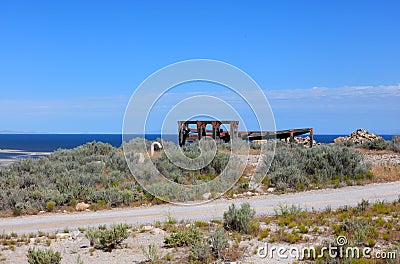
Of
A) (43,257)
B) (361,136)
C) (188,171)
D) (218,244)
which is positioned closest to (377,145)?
(361,136)

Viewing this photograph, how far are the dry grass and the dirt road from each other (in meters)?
1.92

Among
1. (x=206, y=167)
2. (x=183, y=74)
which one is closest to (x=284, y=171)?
(x=206, y=167)

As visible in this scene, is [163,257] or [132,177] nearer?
[163,257]

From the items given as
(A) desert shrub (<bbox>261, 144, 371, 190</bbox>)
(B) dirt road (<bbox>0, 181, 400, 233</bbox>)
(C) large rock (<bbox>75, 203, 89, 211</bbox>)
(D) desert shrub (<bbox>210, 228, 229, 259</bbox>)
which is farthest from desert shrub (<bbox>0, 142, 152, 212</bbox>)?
(D) desert shrub (<bbox>210, 228, 229, 259</bbox>)

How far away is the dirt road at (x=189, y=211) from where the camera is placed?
1086cm

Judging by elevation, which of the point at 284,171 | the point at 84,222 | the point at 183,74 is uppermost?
the point at 183,74

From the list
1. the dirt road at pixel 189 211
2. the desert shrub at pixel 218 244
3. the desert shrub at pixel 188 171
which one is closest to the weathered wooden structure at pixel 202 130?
the desert shrub at pixel 188 171

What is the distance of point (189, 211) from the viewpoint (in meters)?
12.1

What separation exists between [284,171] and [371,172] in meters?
4.06

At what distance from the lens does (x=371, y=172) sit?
57.3ft

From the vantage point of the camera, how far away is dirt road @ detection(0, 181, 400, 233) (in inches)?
428

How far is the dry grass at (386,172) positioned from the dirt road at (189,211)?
1916 mm

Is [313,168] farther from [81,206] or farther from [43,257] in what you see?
[43,257]

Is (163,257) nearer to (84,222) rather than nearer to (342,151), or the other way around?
(84,222)
